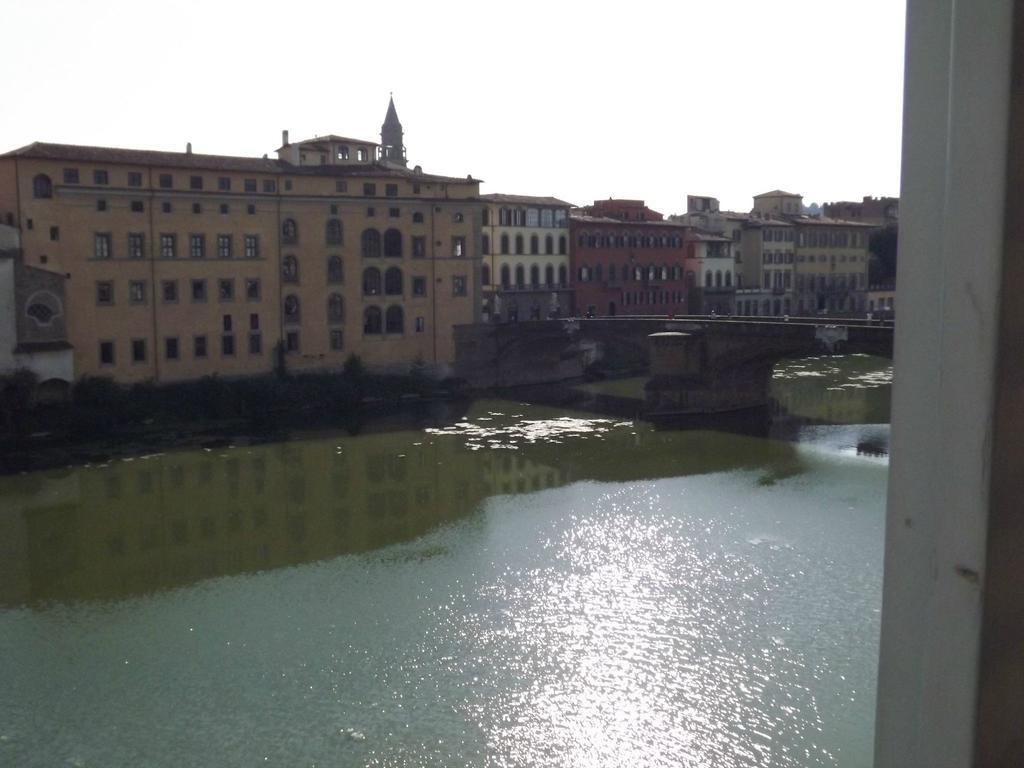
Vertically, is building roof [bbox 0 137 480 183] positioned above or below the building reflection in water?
above

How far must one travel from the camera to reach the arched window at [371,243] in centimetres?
3750

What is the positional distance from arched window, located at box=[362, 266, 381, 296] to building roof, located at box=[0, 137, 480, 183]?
11.3ft

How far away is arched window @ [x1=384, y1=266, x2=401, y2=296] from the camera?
3816 cm

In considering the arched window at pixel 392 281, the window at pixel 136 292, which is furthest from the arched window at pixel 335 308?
the window at pixel 136 292

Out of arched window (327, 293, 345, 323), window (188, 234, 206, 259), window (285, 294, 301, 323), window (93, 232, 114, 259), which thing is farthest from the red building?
window (93, 232, 114, 259)

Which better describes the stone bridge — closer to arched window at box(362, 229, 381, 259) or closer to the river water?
arched window at box(362, 229, 381, 259)

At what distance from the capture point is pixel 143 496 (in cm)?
2325

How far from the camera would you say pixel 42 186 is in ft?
102

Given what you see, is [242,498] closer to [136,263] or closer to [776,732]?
[136,263]

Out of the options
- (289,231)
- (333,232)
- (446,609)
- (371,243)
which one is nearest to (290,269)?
(289,231)

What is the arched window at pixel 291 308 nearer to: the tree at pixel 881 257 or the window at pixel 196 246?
the window at pixel 196 246

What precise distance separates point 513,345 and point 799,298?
26427mm

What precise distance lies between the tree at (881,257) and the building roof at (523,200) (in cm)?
2592

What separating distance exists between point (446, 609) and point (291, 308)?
22.8 meters
